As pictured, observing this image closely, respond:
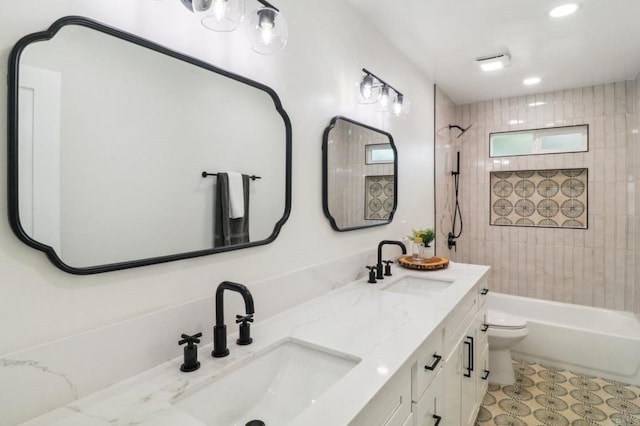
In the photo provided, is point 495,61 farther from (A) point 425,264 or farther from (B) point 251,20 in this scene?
(B) point 251,20

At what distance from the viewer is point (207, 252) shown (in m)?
1.14

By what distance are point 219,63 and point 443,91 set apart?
290 centimetres

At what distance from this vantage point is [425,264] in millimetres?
2178

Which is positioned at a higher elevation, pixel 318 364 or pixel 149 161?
pixel 149 161

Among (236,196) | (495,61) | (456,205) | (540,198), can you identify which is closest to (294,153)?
(236,196)

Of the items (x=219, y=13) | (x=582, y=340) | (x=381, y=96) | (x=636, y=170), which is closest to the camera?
(x=219, y=13)

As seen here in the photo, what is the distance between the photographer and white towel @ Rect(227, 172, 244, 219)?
4.03 feet

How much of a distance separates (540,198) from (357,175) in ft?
8.78

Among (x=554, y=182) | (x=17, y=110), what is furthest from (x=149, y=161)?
(x=554, y=182)

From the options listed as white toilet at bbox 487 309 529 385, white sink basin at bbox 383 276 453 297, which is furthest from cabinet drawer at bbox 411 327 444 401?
white toilet at bbox 487 309 529 385

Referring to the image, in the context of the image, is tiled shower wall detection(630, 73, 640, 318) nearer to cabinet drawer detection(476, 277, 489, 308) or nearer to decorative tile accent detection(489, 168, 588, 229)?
decorative tile accent detection(489, 168, 588, 229)

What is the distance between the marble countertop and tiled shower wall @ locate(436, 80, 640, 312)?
6.83ft

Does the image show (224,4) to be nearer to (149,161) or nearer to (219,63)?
(219,63)

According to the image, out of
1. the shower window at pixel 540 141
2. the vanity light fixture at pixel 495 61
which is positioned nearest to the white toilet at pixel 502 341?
the shower window at pixel 540 141
